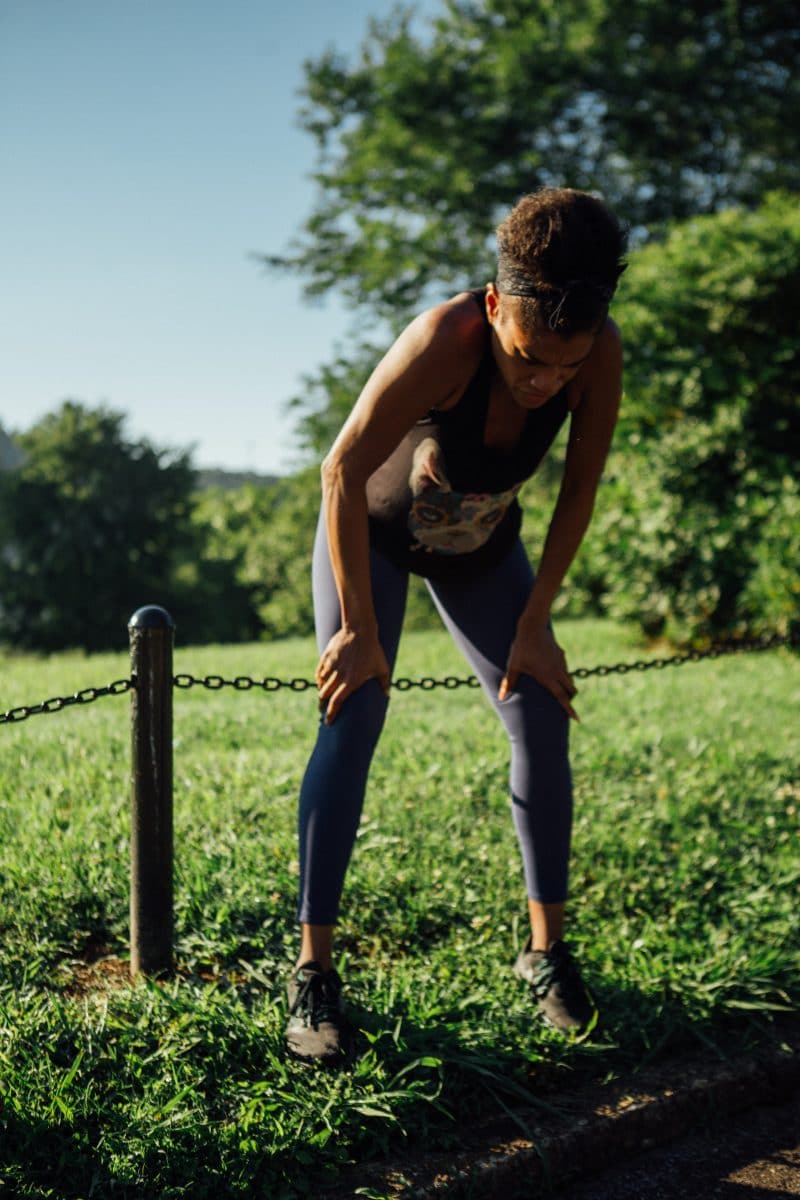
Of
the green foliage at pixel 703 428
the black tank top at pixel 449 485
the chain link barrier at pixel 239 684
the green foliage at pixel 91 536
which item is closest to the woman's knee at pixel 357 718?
the chain link barrier at pixel 239 684

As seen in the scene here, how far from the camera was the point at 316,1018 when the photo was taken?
242cm

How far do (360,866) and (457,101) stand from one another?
703 inches

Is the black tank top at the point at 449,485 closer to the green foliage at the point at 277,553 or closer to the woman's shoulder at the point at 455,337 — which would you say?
the woman's shoulder at the point at 455,337

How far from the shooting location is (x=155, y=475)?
35.4 metres

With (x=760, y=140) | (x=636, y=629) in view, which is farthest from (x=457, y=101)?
(x=636, y=629)

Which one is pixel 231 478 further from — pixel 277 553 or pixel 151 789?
pixel 151 789

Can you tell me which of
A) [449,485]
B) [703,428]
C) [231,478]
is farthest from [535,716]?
[231,478]

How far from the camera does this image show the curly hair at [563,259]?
2139mm

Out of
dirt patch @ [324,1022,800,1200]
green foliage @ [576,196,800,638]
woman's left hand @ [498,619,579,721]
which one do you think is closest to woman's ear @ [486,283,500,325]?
woman's left hand @ [498,619,579,721]

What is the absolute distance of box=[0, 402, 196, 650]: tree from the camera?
3369 cm

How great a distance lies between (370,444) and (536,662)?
2.35 ft

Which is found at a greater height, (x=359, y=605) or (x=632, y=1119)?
(x=359, y=605)

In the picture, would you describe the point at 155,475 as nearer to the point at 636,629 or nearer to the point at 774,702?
the point at 636,629

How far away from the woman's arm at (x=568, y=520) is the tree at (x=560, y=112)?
673 inches
